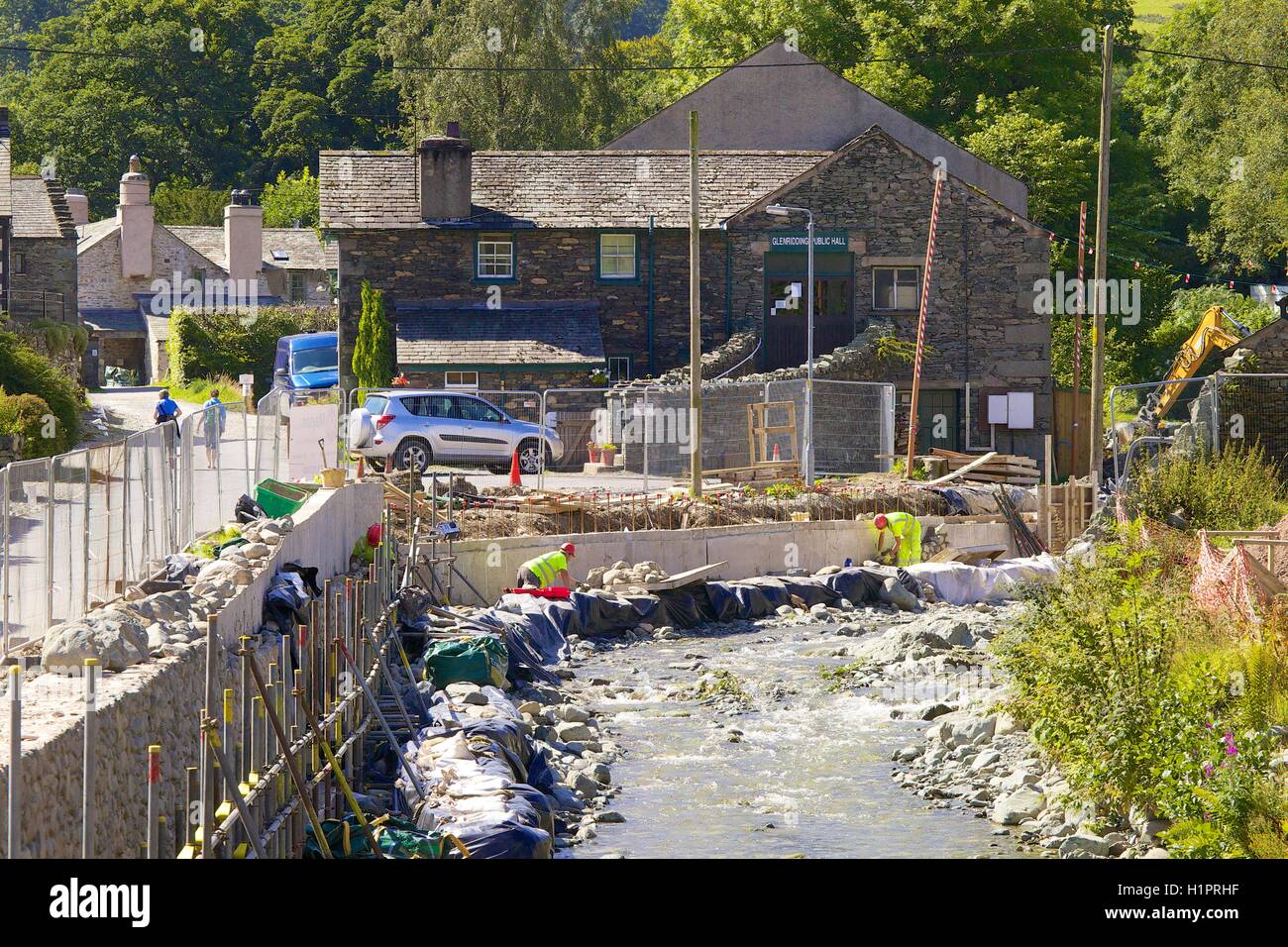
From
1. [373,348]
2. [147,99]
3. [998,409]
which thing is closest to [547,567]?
[373,348]

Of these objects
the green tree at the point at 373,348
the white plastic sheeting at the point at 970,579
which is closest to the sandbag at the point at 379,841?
the white plastic sheeting at the point at 970,579

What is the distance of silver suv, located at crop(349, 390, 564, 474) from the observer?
3378cm

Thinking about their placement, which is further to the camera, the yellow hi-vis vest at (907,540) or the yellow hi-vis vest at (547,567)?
the yellow hi-vis vest at (907,540)

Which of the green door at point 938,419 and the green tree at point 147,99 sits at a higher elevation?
the green tree at point 147,99

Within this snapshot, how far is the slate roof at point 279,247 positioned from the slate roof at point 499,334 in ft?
91.2

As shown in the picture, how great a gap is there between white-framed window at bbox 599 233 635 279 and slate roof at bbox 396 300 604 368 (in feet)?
3.43

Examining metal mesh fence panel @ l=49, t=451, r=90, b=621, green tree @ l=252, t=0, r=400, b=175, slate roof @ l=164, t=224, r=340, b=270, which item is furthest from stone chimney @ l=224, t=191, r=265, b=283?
metal mesh fence panel @ l=49, t=451, r=90, b=621

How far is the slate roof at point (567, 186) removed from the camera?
43.2m

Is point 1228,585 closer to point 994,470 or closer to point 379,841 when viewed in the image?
point 379,841

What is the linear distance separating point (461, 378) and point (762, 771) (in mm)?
23824

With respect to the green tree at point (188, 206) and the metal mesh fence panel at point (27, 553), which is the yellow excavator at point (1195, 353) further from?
the green tree at point (188, 206)

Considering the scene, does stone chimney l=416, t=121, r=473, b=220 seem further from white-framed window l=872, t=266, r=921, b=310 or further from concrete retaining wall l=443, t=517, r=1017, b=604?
concrete retaining wall l=443, t=517, r=1017, b=604

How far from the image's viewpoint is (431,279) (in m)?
43.2

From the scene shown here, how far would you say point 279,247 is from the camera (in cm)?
7144
